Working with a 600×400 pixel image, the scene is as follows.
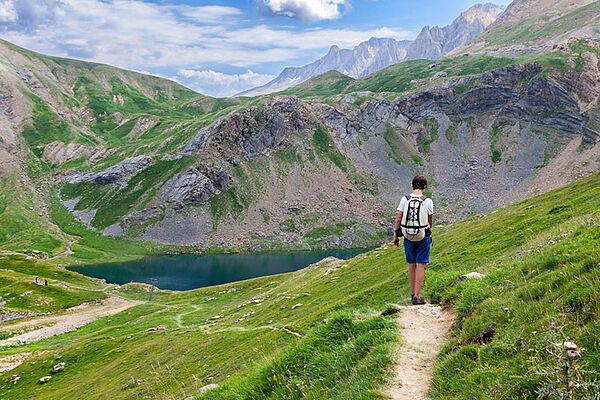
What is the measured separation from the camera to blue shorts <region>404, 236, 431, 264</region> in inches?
452

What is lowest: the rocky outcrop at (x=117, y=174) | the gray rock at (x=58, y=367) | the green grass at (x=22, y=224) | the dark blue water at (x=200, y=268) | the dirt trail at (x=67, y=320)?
the dark blue water at (x=200, y=268)

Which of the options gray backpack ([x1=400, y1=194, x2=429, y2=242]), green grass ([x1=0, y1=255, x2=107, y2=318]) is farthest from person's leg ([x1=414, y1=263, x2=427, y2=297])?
green grass ([x1=0, y1=255, x2=107, y2=318])

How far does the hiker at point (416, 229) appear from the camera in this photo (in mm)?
11086

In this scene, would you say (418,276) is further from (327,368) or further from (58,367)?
(58,367)

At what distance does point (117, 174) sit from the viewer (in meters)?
195

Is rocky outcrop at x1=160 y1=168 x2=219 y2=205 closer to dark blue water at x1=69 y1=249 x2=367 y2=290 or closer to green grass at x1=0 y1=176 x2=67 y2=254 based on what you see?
dark blue water at x1=69 y1=249 x2=367 y2=290

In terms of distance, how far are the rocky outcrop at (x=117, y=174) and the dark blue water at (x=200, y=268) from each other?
75.7 m

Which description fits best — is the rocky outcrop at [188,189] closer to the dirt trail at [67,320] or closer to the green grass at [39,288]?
the green grass at [39,288]

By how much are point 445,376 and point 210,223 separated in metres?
181

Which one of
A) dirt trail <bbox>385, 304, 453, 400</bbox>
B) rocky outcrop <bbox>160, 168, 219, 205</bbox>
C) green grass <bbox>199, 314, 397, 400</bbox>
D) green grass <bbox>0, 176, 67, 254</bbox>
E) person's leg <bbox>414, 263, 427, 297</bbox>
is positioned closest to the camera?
dirt trail <bbox>385, 304, 453, 400</bbox>

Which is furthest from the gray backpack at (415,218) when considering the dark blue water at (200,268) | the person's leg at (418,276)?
the dark blue water at (200,268)

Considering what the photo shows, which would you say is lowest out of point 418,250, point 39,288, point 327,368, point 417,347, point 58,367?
point 39,288

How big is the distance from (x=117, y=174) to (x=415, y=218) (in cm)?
22161

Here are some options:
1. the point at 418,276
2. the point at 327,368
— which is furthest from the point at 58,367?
the point at 418,276
